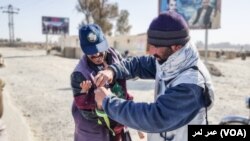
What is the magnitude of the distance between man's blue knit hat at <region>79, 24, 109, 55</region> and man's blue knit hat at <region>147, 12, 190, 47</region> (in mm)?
891

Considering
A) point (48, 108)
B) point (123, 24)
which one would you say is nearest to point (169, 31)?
point (48, 108)

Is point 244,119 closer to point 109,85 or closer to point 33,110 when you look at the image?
point 109,85

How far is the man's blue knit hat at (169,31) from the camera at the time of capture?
1883mm

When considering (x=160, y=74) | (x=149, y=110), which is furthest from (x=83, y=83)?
(x=149, y=110)

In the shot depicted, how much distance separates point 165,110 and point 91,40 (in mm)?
1162

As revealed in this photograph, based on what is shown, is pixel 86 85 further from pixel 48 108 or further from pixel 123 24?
pixel 123 24

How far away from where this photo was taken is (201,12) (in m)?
22.4

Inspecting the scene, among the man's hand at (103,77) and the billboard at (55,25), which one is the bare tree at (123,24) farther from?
the man's hand at (103,77)

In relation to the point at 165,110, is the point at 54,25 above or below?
above

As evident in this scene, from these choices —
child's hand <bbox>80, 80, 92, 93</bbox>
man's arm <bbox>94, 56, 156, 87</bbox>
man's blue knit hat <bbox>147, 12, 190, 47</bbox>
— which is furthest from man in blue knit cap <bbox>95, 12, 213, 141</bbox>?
man's arm <bbox>94, 56, 156, 87</bbox>

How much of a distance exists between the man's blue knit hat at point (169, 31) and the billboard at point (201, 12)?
65.7 ft

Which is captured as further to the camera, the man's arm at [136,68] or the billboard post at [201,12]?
the billboard post at [201,12]

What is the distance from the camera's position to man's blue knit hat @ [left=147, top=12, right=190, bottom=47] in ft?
6.18

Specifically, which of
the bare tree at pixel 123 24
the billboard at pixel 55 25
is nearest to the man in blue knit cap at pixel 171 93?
the billboard at pixel 55 25
